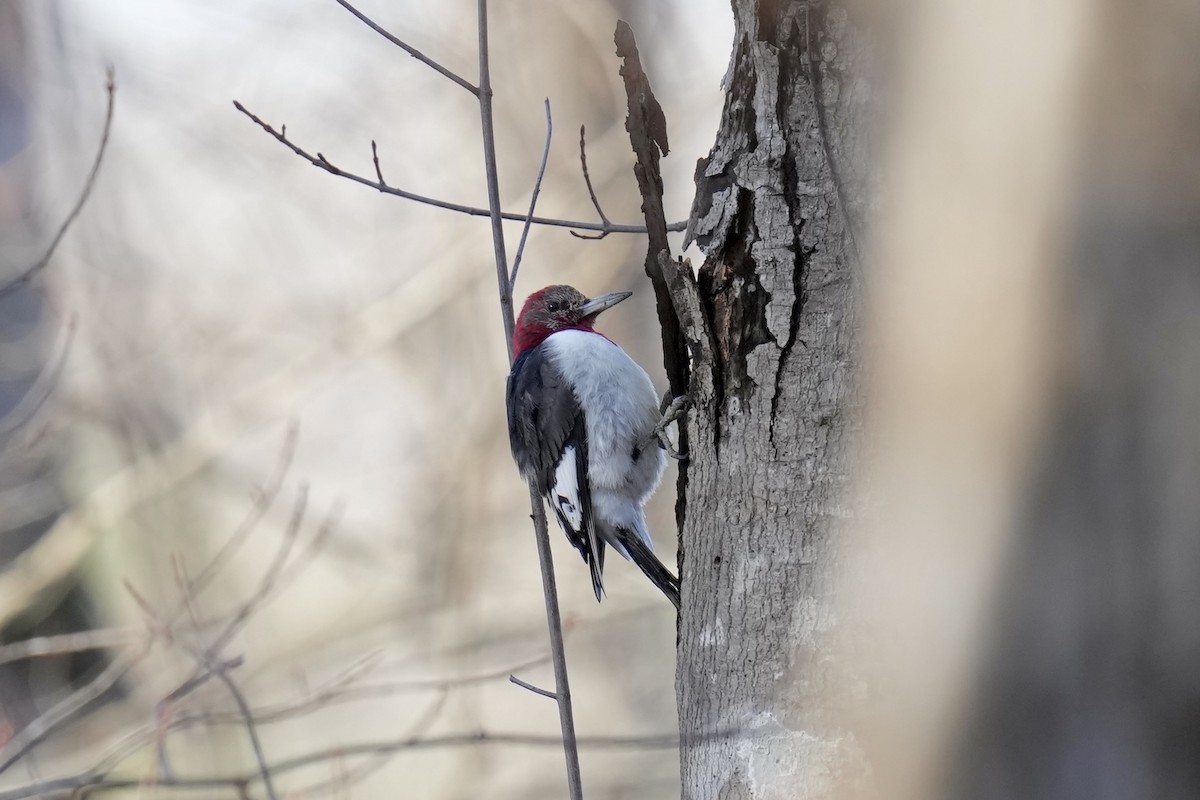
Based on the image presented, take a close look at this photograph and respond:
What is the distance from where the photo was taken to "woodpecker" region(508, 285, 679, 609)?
3.06m

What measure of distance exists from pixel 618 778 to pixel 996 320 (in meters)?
6.57

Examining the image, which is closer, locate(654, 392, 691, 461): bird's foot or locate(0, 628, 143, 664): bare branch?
locate(654, 392, 691, 461): bird's foot

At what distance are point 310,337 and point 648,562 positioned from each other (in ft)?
12.4

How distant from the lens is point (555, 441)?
10.6 feet

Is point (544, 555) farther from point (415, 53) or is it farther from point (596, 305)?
point (596, 305)

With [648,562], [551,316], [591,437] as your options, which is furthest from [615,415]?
[551,316]

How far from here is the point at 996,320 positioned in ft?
3.27

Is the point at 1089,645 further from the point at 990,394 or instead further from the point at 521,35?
the point at 521,35

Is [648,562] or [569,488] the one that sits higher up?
[569,488]

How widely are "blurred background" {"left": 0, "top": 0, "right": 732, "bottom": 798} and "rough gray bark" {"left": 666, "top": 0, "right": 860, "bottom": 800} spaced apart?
12.7 ft

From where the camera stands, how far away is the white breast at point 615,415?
303cm

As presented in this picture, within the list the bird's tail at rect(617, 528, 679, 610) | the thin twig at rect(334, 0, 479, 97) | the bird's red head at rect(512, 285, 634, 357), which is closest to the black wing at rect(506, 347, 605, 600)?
the bird's tail at rect(617, 528, 679, 610)

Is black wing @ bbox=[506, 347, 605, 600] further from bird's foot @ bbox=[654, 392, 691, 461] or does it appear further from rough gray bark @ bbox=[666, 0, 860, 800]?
rough gray bark @ bbox=[666, 0, 860, 800]

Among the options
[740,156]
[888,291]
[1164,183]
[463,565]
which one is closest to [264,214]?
[463,565]
